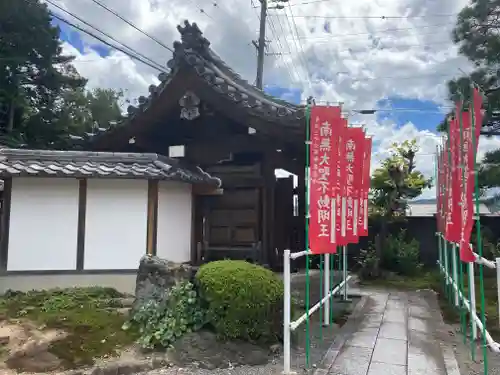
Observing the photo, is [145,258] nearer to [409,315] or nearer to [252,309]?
[252,309]

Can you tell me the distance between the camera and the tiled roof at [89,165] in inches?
291

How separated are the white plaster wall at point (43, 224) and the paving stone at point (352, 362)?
4.90m

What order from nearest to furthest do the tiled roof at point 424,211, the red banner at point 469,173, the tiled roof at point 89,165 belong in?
the red banner at point 469,173 < the tiled roof at point 89,165 < the tiled roof at point 424,211

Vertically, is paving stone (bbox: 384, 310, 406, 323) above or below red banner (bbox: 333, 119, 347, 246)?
below

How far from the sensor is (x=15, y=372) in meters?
4.79

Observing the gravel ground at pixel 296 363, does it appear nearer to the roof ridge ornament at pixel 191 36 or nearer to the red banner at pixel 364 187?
the red banner at pixel 364 187

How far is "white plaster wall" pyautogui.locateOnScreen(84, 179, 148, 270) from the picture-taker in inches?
309

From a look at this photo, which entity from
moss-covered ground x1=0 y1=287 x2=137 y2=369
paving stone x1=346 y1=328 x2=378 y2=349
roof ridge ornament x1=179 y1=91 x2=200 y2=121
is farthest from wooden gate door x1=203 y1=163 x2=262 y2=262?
paving stone x1=346 y1=328 x2=378 y2=349

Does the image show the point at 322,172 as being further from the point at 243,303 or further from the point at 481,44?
the point at 481,44

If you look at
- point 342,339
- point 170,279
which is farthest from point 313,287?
point 170,279

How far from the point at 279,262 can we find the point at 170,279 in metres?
4.94

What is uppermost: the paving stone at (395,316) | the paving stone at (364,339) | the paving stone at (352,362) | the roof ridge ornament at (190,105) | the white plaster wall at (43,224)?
the roof ridge ornament at (190,105)

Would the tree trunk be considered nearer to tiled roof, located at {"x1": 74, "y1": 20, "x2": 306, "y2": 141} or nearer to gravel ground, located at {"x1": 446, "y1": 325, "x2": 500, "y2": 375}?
tiled roof, located at {"x1": 74, "y1": 20, "x2": 306, "y2": 141}

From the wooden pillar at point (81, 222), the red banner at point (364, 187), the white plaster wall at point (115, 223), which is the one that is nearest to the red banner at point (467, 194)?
the red banner at point (364, 187)
